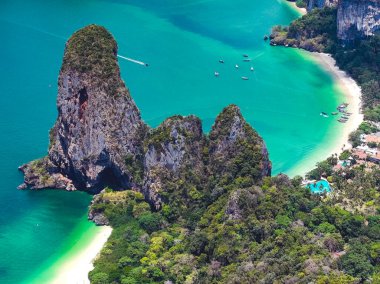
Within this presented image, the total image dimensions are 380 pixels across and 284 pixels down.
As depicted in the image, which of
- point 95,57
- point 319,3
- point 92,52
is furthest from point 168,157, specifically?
point 319,3

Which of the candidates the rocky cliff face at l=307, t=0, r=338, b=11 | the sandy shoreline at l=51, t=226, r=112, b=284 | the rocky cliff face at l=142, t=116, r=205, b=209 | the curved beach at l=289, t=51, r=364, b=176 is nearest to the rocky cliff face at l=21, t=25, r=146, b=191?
the rocky cliff face at l=142, t=116, r=205, b=209

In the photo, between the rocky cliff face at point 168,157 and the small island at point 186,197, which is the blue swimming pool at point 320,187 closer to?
the small island at point 186,197

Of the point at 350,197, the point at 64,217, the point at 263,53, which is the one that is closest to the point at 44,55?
the point at 263,53

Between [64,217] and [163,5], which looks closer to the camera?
[64,217]

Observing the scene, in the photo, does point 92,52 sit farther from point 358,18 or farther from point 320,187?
point 358,18

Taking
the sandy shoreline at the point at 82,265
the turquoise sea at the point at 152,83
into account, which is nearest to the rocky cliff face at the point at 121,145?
the sandy shoreline at the point at 82,265

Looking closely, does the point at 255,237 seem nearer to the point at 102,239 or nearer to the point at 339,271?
the point at 339,271

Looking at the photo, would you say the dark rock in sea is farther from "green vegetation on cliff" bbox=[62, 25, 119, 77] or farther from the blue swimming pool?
"green vegetation on cliff" bbox=[62, 25, 119, 77]

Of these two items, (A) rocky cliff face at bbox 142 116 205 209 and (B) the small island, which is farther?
(A) rocky cliff face at bbox 142 116 205 209
